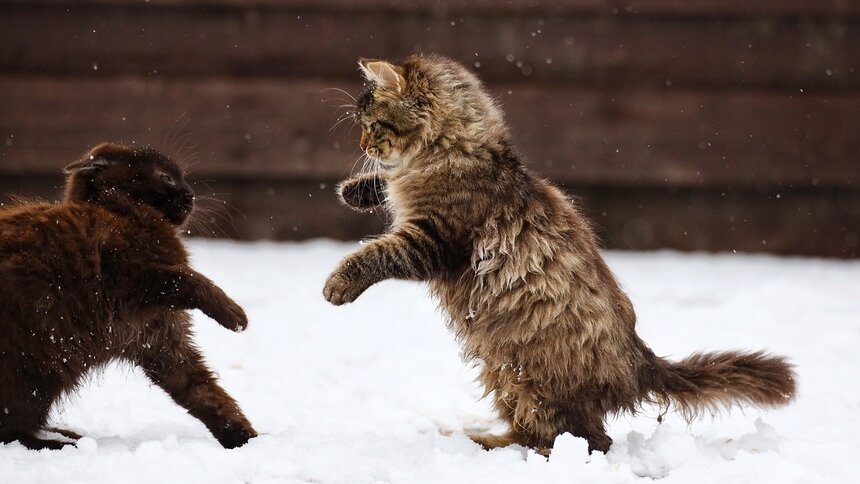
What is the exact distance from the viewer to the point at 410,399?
391cm

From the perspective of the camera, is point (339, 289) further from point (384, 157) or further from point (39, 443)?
point (39, 443)

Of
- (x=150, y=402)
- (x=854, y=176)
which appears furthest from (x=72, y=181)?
(x=854, y=176)

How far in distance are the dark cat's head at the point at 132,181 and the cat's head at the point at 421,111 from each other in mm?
765

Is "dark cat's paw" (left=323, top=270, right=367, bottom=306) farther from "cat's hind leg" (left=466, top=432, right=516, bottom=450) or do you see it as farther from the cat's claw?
"cat's hind leg" (left=466, top=432, right=516, bottom=450)

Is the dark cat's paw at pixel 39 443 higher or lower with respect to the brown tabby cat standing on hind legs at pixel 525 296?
lower

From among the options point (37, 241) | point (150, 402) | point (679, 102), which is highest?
point (679, 102)

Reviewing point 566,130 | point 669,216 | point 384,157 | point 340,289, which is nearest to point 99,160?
point 340,289

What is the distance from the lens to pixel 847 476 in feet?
9.70

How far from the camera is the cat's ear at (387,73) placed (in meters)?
3.59

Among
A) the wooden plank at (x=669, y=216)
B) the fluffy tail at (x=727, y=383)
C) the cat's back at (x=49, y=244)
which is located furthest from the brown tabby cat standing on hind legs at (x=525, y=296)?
the wooden plank at (x=669, y=216)

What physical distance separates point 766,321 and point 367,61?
284 centimetres

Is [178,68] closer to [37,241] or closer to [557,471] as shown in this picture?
[37,241]

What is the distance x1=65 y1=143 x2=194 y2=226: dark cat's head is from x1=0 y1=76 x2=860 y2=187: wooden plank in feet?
10.6

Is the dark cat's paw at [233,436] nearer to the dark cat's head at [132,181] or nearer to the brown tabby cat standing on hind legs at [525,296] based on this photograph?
the brown tabby cat standing on hind legs at [525,296]
